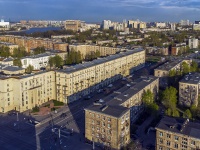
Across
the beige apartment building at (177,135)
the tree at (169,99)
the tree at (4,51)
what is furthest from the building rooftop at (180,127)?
the tree at (4,51)

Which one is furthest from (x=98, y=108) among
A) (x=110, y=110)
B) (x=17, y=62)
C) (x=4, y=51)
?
(x=4, y=51)

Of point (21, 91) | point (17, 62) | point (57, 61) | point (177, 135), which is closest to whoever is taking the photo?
point (177, 135)

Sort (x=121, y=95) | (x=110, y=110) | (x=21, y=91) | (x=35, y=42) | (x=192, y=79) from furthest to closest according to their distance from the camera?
(x=35, y=42) < (x=192, y=79) < (x=21, y=91) < (x=121, y=95) < (x=110, y=110)

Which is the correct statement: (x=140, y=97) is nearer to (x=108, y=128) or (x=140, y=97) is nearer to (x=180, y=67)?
(x=108, y=128)

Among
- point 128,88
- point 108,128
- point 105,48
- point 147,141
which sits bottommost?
point 147,141

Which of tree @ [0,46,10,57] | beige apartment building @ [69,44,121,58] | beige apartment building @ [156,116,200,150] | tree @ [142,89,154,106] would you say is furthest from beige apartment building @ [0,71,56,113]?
beige apartment building @ [69,44,121,58]

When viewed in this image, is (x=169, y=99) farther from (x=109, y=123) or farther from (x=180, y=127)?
(x=109, y=123)

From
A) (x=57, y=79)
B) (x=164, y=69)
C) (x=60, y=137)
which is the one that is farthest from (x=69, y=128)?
(x=164, y=69)
